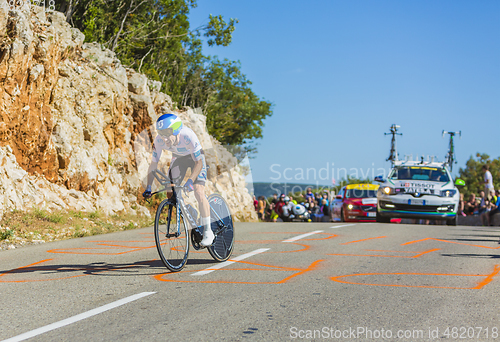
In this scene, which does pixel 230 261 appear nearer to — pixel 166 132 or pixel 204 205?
pixel 204 205

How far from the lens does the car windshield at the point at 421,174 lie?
17.1 metres

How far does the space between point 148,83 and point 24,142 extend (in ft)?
34.7

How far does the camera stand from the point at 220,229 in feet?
24.4

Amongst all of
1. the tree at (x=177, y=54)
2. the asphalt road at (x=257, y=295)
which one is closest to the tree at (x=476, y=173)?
the tree at (x=177, y=54)

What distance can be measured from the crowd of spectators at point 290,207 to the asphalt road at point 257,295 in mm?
15422

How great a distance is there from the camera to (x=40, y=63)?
1497 centimetres

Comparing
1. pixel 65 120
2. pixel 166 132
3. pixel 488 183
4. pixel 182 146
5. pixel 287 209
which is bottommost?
pixel 287 209

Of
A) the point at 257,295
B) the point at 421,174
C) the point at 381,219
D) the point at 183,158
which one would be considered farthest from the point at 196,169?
the point at 421,174

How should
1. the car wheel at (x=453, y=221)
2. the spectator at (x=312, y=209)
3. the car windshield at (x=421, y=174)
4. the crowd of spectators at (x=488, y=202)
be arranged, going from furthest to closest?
the spectator at (x=312, y=209), the crowd of spectators at (x=488, y=202), the car windshield at (x=421, y=174), the car wheel at (x=453, y=221)

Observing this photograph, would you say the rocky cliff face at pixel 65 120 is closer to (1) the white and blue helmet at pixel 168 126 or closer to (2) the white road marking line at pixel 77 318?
(1) the white and blue helmet at pixel 168 126

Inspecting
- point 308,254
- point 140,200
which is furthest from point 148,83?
point 308,254

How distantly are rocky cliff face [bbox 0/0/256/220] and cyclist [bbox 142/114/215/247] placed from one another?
22.8 feet

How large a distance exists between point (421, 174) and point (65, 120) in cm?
1165

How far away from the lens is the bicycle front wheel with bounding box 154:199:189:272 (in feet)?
21.5
